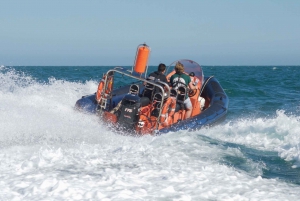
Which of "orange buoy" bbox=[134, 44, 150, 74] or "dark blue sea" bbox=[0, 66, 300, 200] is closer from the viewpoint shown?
"dark blue sea" bbox=[0, 66, 300, 200]

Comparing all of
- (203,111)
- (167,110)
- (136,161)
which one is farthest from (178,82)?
(136,161)

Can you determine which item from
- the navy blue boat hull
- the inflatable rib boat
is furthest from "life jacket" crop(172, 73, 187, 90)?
the navy blue boat hull

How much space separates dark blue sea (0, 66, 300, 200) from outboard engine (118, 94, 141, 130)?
321 mm

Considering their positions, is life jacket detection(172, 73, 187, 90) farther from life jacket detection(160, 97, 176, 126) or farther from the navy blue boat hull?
the navy blue boat hull

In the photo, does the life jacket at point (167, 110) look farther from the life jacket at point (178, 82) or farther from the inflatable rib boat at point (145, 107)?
the life jacket at point (178, 82)

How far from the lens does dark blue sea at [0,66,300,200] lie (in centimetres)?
385

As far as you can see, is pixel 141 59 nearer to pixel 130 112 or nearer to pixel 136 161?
pixel 130 112

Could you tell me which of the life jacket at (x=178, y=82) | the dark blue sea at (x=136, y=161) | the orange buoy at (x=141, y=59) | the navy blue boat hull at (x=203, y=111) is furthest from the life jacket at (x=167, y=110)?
the orange buoy at (x=141, y=59)

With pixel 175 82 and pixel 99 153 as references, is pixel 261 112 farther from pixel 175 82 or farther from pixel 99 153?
pixel 99 153

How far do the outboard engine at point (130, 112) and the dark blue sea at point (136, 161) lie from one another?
1.05 feet

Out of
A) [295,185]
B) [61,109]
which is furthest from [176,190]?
[61,109]

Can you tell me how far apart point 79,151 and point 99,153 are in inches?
9.4

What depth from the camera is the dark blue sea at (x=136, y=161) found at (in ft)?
12.6

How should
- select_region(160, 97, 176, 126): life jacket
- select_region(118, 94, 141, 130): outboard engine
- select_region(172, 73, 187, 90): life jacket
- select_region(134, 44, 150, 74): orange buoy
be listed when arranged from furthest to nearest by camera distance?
select_region(134, 44, 150, 74): orange buoy
select_region(172, 73, 187, 90): life jacket
select_region(160, 97, 176, 126): life jacket
select_region(118, 94, 141, 130): outboard engine
